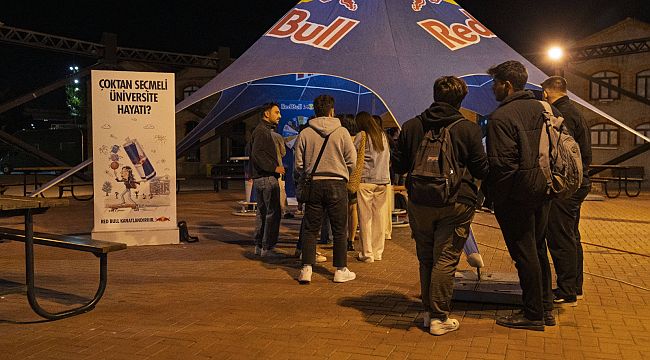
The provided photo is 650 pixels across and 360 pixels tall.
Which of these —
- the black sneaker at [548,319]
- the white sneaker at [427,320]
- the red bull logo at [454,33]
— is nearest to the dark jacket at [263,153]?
the red bull logo at [454,33]

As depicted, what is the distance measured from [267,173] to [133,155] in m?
2.07

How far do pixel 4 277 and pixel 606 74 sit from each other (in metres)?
25.7

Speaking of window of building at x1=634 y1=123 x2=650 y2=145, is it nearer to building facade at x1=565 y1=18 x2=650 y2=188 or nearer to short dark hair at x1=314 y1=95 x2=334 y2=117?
building facade at x1=565 y1=18 x2=650 y2=188

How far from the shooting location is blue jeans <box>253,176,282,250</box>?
7.39 metres

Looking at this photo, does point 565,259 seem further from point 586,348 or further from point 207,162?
point 207,162

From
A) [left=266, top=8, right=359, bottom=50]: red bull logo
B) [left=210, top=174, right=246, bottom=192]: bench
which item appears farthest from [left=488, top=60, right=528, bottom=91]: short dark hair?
[left=210, top=174, right=246, bottom=192]: bench

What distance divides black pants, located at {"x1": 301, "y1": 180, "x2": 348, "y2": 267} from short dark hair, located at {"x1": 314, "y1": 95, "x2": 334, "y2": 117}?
70 cm

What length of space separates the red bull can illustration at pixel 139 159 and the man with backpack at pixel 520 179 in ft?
17.1

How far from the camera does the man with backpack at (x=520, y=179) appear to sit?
432 cm

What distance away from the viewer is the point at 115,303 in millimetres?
5402

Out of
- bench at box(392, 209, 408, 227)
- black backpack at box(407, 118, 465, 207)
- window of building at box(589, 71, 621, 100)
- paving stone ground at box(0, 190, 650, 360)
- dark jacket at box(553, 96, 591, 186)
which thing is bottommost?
paving stone ground at box(0, 190, 650, 360)

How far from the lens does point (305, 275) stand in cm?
609

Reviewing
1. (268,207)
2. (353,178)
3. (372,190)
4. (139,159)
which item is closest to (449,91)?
(353,178)

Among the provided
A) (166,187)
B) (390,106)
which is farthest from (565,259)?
(166,187)
